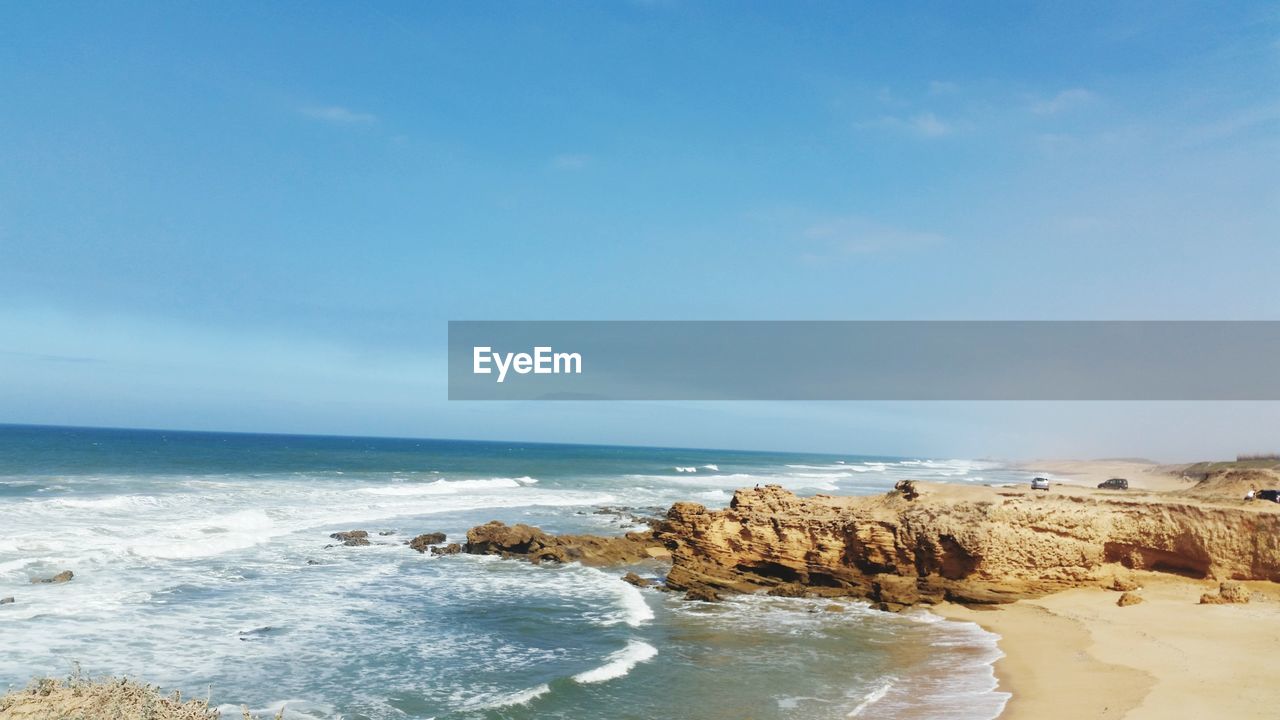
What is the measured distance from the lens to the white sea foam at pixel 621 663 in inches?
506

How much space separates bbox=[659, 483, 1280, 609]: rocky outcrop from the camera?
57.3ft

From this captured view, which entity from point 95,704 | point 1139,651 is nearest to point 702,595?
point 1139,651

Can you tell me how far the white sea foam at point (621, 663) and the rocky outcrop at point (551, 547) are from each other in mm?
9784

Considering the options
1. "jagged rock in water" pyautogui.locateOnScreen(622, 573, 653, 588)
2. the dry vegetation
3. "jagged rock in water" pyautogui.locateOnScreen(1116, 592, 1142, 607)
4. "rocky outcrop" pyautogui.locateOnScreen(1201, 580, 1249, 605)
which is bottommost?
"jagged rock in water" pyautogui.locateOnScreen(622, 573, 653, 588)

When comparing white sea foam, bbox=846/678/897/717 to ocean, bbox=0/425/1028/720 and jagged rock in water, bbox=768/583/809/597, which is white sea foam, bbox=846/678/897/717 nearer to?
ocean, bbox=0/425/1028/720

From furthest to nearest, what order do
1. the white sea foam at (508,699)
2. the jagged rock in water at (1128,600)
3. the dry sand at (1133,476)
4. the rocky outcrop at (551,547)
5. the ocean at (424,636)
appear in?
the dry sand at (1133,476), the rocky outcrop at (551,547), the jagged rock in water at (1128,600), the ocean at (424,636), the white sea foam at (508,699)

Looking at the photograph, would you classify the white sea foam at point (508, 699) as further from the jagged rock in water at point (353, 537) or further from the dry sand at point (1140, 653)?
the jagged rock in water at point (353, 537)

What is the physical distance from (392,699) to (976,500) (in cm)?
1422

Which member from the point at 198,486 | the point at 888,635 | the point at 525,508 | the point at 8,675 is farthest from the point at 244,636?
the point at 198,486

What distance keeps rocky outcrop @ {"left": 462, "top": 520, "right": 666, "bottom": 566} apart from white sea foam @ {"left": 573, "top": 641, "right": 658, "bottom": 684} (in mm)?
9784

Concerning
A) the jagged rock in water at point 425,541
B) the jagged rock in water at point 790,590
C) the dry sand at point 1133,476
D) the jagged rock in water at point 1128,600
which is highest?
the jagged rock in water at point 1128,600

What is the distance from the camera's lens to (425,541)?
26.9 metres

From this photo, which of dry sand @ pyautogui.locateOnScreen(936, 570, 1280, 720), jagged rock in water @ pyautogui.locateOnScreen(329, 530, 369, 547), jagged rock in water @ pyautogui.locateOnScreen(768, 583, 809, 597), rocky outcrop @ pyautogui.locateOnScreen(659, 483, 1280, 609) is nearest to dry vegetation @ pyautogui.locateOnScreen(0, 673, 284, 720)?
dry sand @ pyautogui.locateOnScreen(936, 570, 1280, 720)

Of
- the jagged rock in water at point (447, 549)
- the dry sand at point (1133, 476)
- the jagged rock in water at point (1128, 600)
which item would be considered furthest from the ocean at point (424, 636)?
the dry sand at point (1133, 476)
